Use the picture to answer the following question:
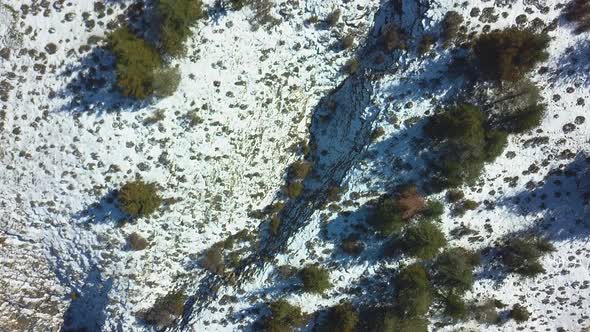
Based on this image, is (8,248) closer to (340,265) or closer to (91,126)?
(91,126)

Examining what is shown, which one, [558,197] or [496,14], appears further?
[558,197]

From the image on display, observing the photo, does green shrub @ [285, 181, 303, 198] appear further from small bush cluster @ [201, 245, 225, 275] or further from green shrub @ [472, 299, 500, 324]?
green shrub @ [472, 299, 500, 324]

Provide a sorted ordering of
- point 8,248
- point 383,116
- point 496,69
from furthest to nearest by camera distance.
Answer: point 8,248 < point 383,116 < point 496,69

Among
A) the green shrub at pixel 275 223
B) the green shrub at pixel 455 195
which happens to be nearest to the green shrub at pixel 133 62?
the green shrub at pixel 275 223

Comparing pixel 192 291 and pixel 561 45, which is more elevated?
pixel 561 45

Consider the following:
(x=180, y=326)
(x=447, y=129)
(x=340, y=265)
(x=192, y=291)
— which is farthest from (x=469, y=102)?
(x=180, y=326)

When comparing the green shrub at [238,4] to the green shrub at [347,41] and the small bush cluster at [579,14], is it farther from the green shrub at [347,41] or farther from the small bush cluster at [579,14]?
the small bush cluster at [579,14]

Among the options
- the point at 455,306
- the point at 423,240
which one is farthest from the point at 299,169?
the point at 455,306

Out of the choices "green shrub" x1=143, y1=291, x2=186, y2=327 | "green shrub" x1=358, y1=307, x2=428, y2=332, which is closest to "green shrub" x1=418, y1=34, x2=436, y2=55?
"green shrub" x1=358, y1=307, x2=428, y2=332
